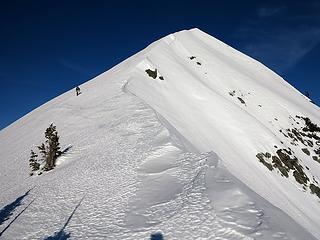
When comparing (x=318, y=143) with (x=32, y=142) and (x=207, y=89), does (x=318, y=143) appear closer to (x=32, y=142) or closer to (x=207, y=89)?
(x=207, y=89)

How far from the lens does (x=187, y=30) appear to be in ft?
252

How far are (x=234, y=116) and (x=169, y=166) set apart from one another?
84.9 ft

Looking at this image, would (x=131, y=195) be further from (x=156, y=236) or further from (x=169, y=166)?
(x=156, y=236)

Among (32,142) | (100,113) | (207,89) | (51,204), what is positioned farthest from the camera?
(207,89)

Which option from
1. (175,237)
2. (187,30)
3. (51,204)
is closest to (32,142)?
(51,204)

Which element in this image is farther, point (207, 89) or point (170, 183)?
point (207, 89)

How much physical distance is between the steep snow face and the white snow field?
21cm

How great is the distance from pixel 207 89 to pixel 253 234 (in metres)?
36.5

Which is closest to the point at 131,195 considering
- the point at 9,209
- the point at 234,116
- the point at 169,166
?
the point at 169,166

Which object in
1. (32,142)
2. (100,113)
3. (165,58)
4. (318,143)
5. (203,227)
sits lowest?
(203,227)

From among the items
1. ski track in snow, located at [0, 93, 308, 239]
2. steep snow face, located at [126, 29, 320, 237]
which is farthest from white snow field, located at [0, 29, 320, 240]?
steep snow face, located at [126, 29, 320, 237]

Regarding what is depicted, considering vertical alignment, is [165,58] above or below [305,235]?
above

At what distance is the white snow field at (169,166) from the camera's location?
38.3 feet

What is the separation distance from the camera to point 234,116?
40562 mm
